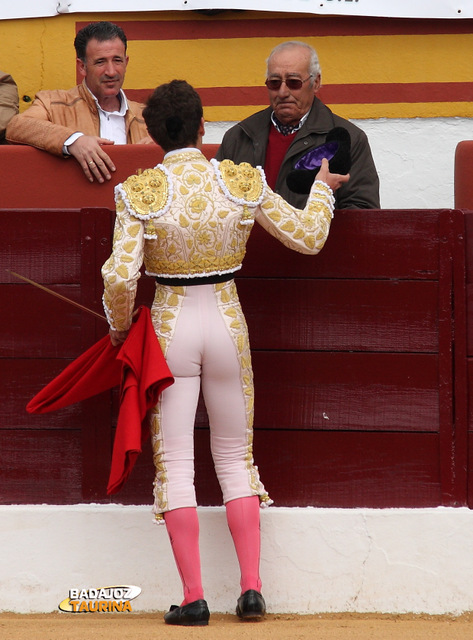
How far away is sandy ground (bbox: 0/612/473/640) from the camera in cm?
381

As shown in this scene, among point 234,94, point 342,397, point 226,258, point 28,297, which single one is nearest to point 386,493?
point 342,397

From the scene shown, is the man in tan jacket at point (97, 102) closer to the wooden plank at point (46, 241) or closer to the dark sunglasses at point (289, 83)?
the wooden plank at point (46, 241)

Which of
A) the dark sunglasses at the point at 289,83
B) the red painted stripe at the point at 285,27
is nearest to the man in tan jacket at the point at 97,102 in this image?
the red painted stripe at the point at 285,27

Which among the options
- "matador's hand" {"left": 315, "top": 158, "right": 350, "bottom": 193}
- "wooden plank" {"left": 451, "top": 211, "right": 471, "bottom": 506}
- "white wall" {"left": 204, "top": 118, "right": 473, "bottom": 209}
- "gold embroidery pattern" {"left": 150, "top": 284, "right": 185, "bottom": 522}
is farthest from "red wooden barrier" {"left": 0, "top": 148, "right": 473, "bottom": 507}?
"white wall" {"left": 204, "top": 118, "right": 473, "bottom": 209}

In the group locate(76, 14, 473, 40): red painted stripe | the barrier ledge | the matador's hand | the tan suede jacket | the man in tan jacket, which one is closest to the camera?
the matador's hand

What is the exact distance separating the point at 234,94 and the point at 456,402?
2352 millimetres

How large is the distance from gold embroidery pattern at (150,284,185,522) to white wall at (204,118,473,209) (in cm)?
225

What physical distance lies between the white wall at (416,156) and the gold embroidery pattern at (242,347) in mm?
2212

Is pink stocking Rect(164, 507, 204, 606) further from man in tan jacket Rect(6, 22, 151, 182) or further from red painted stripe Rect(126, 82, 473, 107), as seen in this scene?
red painted stripe Rect(126, 82, 473, 107)

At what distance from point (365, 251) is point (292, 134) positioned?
0.53m

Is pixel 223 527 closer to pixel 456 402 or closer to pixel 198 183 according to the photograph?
pixel 456 402

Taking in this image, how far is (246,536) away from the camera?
400cm

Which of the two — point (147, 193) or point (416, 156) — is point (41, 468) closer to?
point (147, 193)

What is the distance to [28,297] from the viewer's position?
4.54m
